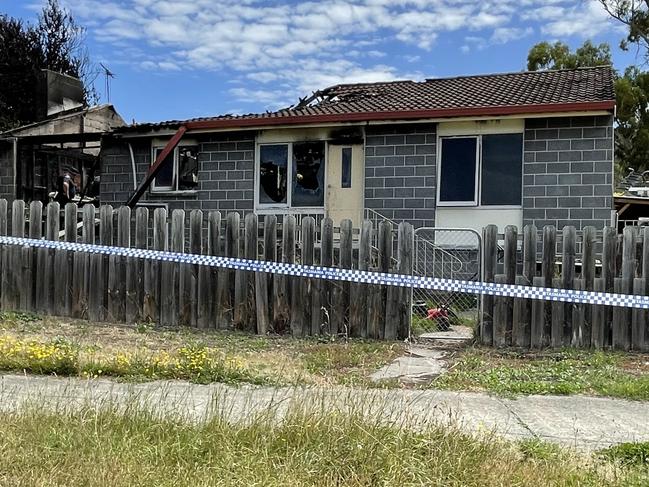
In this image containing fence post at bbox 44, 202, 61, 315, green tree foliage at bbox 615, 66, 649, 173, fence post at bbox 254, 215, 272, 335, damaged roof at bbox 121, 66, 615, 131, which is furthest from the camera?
green tree foliage at bbox 615, 66, 649, 173

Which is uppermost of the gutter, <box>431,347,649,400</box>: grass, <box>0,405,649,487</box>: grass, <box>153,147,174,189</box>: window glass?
the gutter

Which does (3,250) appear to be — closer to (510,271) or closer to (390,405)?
(390,405)

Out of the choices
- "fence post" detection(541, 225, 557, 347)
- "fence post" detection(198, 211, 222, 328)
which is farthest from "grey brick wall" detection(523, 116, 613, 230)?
"fence post" detection(198, 211, 222, 328)

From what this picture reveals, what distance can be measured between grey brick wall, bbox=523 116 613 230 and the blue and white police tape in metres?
4.74

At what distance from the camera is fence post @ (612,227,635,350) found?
24.9ft

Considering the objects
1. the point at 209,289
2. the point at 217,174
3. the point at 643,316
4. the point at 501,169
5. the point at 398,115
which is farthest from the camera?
the point at 217,174

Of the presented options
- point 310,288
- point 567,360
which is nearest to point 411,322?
point 310,288

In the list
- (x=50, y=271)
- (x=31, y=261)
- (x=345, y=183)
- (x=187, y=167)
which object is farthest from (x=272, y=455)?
(x=187, y=167)

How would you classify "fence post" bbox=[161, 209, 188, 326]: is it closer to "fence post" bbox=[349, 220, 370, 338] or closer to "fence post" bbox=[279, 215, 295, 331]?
"fence post" bbox=[279, 215, 295, 331]

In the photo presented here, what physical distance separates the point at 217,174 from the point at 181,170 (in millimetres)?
1022

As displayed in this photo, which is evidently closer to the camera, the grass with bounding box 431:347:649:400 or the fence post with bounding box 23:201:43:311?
the grass with bounding box 431:347:649:400

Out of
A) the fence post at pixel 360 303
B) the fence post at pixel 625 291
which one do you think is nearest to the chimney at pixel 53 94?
the fence post at pixel 360 303

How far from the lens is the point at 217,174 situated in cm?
1475

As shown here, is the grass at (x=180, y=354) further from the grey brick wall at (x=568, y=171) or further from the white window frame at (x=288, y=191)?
the white window frame at (x=288, y=191)
